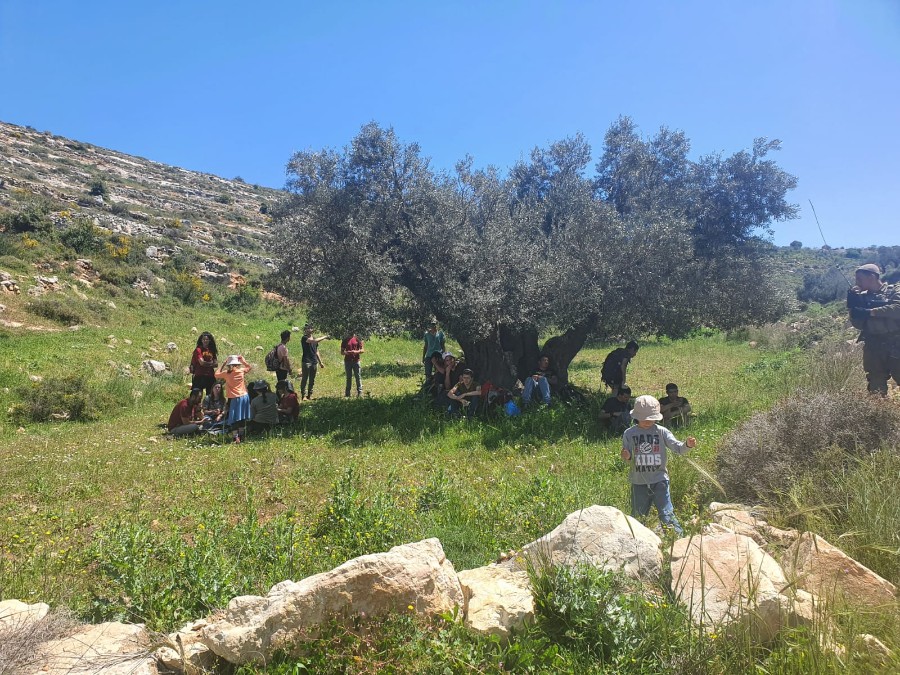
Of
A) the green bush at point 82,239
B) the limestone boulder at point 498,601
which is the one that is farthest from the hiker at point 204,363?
the green bush at point 82,239

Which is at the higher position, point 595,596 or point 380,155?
point 380,155

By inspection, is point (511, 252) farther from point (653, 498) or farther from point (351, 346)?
point (653, 498)

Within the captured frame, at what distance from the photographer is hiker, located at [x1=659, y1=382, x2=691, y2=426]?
30.5 feet

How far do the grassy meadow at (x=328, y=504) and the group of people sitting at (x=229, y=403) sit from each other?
0.42 meters

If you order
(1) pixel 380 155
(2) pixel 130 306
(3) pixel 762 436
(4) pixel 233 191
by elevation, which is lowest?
(3) pixel 762 436

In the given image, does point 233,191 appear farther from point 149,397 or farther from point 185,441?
point 185,441

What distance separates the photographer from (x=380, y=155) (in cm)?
1149

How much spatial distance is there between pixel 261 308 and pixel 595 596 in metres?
28.9

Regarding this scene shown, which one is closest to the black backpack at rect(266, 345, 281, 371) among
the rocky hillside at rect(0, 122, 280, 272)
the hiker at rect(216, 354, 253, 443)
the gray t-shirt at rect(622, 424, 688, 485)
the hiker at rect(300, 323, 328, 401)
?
the hiker at rect(300, 323, 328, 401)

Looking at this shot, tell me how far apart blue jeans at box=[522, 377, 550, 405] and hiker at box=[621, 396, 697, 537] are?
19.5 ft

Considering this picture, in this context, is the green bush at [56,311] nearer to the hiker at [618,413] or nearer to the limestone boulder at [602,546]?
the hiker at [618,413]

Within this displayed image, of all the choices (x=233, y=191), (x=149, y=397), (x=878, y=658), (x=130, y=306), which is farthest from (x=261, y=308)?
(x=233, y=191)

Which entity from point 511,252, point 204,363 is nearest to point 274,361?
point 204,363

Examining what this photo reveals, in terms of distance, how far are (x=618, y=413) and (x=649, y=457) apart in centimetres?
457
